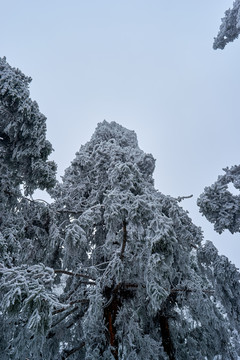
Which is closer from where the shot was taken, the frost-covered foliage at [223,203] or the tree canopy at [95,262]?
the tree canopy at [95,262]

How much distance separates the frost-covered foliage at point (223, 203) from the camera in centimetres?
721

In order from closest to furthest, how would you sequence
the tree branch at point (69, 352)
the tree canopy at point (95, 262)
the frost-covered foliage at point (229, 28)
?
the tree canopy at point (95, 262) → the tree branch at point (69, 352) → the frost-covered foliage at point (229, 28)

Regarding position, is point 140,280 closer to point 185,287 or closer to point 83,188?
point 185,287

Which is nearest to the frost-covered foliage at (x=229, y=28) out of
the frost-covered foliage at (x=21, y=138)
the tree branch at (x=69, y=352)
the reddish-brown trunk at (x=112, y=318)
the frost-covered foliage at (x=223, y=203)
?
the frost-covered foliage at (x=223, y=203)

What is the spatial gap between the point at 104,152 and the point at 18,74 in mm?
3107

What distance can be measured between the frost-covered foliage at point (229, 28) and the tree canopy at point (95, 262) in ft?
20.8

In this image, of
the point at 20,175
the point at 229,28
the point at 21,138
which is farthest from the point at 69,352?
the point at 229,28

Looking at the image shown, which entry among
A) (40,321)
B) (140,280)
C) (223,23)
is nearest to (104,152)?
(140,280)

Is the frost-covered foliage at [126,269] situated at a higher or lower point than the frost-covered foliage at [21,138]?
lower

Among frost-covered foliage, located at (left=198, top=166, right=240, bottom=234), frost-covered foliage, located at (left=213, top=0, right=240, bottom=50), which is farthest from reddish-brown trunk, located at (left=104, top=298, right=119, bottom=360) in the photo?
frost-covered foliage, located at (left=213, top=0, right=240, bottom=50)

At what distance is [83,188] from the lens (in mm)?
8695

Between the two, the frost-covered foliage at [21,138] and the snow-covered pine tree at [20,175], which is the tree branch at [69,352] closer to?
the snow-covered pine tree at [20,175]

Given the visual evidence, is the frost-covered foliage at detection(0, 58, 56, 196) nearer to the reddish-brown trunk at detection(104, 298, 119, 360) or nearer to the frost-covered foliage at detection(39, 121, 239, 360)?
the frost-covered foliage at detection(39, 121, 239, 360)

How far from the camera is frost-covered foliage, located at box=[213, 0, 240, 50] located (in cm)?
915
